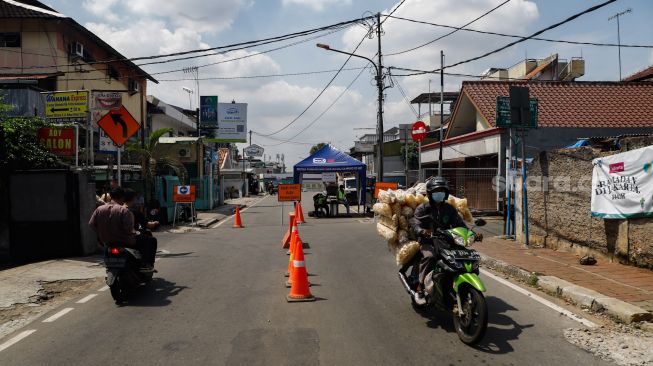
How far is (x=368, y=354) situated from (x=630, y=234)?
644 centimetres

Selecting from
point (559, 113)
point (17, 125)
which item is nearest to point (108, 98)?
point (17, 125)

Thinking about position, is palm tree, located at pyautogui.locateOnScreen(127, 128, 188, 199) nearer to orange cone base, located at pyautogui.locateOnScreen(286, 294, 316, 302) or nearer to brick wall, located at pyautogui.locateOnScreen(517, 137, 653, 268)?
brick wall, located at pyautogui.locateOnScreen(517, 137, 653, 268)

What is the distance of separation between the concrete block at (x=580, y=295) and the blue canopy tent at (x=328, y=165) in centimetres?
1735

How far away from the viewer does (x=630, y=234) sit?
29.4ft

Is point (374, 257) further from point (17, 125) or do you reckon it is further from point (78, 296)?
point (17, 125)

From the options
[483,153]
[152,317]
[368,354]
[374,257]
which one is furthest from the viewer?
[483,153]

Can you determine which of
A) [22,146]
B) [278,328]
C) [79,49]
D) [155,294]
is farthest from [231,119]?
[278,328]

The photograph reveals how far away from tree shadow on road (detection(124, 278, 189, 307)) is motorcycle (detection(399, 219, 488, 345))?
12.8 ft

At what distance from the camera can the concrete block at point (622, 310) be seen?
5871 millimetres

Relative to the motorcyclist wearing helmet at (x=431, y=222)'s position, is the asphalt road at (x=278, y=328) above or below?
below

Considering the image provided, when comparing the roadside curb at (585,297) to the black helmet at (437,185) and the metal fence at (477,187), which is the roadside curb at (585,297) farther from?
the metal fence at (477,187)

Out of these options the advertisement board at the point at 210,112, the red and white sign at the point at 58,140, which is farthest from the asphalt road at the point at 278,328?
the advertisement board at the point at 210,112

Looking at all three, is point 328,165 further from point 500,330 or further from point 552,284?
point 500,330

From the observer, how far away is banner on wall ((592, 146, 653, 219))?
8.56 metres
